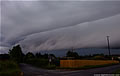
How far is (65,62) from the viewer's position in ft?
111

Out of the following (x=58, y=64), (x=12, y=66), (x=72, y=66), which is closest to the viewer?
(x=12, y=66)

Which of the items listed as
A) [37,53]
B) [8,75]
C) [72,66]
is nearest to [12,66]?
[8,75]

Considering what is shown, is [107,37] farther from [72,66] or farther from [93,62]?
[72,66]

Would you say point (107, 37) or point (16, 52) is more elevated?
point (107, 37)

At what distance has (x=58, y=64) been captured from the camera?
3806 cm

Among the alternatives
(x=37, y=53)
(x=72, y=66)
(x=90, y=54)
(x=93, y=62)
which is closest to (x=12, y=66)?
(x=72, y=66)

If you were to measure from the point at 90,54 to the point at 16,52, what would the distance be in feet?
135

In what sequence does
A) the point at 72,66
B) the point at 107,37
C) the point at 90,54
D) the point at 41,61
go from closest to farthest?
1. the point at 72,66
2. the point at 41,61
3. the point at 107,37
4. the point at 90,54

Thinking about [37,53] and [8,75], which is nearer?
[8,75]

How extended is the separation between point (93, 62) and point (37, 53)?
59239mm

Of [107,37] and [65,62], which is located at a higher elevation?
[107,37]

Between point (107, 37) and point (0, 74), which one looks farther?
point (107, 37)

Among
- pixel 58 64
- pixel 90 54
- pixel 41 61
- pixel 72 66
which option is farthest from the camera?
pixel 90 54

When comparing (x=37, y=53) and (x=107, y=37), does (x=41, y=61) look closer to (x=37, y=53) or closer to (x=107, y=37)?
(x=107, y=37)
